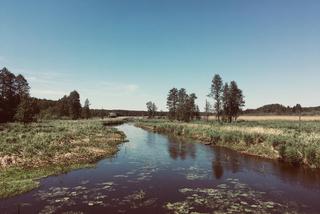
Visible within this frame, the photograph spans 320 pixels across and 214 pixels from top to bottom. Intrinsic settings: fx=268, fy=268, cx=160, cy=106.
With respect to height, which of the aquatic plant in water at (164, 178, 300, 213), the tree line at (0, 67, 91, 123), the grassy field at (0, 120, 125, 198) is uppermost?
the tree line at (0, 67, 91, 123)

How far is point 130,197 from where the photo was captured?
53.4 feet

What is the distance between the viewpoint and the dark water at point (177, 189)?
47.5 ft

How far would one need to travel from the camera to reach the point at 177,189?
59.8 feet

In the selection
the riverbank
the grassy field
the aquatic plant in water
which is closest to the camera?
the aquatic plant in water

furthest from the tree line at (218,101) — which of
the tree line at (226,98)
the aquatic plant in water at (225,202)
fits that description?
the aquatic plant in water at (225,202)

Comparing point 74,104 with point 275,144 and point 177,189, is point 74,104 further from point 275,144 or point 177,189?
point 177,189

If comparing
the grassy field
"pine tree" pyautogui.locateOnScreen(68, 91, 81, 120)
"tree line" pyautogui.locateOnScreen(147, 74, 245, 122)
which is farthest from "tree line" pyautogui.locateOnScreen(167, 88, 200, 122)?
the grassy field

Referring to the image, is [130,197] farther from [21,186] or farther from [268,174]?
[268,174]

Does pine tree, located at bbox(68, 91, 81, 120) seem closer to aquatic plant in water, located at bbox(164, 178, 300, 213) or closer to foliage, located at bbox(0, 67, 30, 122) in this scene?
foliage, located at bbox(0, 67, 30, 122)

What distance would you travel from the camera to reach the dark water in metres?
14.5

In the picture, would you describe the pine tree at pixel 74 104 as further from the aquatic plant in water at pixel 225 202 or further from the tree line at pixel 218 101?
the aquatic plant in water at pixel 225 202

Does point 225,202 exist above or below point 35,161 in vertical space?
below

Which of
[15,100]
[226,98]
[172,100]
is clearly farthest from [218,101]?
[15,100]

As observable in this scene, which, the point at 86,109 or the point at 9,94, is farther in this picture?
the point at 86,109
